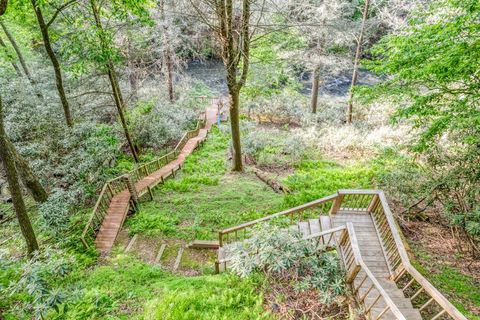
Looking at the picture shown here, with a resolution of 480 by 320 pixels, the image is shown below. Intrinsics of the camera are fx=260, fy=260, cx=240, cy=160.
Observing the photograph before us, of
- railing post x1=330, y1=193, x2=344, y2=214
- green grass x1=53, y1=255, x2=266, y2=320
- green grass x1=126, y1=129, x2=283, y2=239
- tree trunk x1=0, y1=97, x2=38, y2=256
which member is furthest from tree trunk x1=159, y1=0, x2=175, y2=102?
green grass x1=53, y1=255, x2=266, y2=320

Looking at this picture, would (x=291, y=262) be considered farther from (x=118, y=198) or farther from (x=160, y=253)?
(x=118, y=198)

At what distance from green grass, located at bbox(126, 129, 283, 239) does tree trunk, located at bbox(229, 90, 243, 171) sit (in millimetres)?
617

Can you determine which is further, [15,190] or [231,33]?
[231,33]

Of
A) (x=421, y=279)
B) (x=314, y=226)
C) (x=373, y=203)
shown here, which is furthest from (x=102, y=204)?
(x=421, y=279)

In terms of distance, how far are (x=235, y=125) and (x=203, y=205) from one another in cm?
360

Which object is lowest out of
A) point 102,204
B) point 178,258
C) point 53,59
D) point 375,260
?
point 178,258

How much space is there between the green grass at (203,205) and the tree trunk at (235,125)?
24.3 inches

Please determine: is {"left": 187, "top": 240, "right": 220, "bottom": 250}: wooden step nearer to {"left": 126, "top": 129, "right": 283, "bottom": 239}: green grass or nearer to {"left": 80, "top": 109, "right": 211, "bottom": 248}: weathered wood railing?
{"left": 126, "top": 129, "right": 283, "bottom": 239}: green grass

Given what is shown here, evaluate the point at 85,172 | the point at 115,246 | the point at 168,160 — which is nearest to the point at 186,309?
the point at 115,246

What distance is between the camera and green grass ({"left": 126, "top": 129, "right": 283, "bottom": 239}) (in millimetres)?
8781

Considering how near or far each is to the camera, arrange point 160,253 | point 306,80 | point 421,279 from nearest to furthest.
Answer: point 421,279, point 160,253, point 306,80

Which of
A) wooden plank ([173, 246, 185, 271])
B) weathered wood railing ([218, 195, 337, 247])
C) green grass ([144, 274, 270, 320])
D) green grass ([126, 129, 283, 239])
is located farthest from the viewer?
green grass ([126, 129, 283, 239])

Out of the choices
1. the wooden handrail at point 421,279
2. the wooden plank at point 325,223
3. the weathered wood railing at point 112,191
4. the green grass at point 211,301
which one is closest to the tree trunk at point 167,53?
the weathered wood railing at point 112,191

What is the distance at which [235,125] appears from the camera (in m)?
11.0
